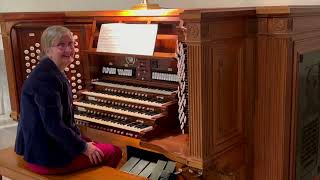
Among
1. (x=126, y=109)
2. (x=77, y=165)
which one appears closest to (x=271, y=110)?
(x=126, y=109)

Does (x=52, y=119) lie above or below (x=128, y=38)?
below

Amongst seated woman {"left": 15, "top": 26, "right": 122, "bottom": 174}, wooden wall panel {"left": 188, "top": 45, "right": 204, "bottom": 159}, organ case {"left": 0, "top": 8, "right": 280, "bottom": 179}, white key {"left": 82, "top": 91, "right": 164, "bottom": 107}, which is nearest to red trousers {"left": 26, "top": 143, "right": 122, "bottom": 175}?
seated woman {"left": 15, "top": 26, "right": 122, "bottom": 174}

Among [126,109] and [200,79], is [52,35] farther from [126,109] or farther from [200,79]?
[200,79]

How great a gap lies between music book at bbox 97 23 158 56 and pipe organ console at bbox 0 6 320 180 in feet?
0.15

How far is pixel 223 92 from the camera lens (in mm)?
2119

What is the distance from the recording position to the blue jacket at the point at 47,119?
2076 millimetres

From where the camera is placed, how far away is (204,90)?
6.47ft

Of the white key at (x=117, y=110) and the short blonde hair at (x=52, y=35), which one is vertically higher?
the short blonde hair at (x=52, y=35)

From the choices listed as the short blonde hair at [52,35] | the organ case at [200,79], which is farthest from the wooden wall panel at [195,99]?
the short blonde hair at [52,35]

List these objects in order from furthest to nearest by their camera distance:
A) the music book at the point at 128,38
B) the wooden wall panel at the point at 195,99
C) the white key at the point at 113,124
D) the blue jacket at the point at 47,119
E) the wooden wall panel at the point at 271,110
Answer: the music book at the point at 128,38
the white key at the point at 113,124
the wooden wall panel at the point at 271,110
the blue jacket at the point at 47,119
the wooden wall panel at the point at 195,99

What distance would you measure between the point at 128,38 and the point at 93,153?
0.80 m

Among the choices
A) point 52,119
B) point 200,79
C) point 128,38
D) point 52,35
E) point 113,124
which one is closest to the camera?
point 200,79

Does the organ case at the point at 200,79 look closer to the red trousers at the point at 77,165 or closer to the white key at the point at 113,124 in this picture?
the white key at the point at 113,124

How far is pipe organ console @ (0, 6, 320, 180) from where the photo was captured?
2.03 meters
